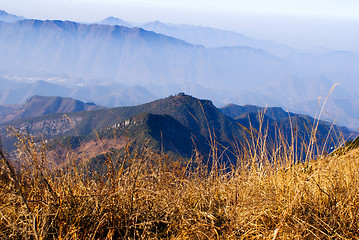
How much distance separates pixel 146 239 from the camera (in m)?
2.00

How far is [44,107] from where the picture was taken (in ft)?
473

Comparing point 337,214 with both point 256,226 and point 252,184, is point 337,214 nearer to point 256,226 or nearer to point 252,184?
point 256,226

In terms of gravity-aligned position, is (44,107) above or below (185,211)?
below

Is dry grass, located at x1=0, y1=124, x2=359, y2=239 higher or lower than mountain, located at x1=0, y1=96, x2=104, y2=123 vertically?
higher

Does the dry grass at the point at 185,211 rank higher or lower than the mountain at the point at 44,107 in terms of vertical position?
higher

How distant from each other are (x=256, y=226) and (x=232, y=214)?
194 millimetres

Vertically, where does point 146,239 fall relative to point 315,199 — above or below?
below

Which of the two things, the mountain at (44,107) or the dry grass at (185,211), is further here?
the mountain at (44,107)

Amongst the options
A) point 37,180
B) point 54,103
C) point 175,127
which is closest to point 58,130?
point 175,127

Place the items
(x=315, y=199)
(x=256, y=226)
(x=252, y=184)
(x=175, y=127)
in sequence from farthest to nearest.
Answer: (x=175, y=127)
(x=252, y=184)
(x=315, y=199)
(x=256, y=226)

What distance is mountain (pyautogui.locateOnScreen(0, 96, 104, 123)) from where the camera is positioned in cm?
13938

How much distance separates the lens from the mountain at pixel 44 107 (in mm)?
139375

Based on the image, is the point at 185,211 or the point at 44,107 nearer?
the point at 185,211

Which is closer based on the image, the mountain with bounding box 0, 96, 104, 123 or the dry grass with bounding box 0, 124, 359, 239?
the dry grass with bounding box 0, 124, 359, 239
